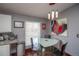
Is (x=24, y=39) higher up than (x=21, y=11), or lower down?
lower down

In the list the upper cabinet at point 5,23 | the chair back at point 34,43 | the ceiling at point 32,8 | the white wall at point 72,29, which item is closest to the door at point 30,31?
the chair back at point 34,43

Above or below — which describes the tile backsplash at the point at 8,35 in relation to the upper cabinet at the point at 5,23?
below

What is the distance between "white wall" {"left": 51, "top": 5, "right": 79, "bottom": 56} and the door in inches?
16.8

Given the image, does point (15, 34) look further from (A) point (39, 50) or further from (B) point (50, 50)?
(B) point (50, 50)

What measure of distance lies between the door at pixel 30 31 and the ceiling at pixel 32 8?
0.50 ft

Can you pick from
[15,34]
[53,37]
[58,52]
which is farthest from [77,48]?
[15,34]

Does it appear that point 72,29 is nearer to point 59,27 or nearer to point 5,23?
point 59,27

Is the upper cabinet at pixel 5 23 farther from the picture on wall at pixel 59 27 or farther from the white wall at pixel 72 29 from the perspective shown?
the white wall at pixel 72 29

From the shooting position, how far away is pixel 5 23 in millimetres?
1420

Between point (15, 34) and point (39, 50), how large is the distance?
44 centimetres

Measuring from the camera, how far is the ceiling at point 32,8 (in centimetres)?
135

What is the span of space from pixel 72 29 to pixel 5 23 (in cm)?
101

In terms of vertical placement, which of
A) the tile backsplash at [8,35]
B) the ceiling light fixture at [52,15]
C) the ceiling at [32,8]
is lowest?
the tile backsplash at [8,35]

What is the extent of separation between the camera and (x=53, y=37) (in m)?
1.52
